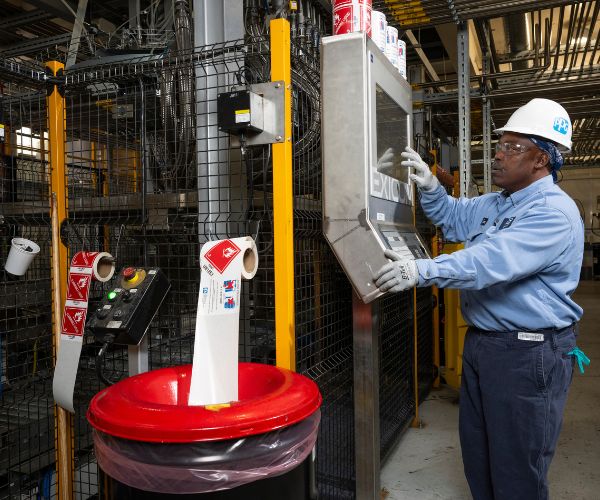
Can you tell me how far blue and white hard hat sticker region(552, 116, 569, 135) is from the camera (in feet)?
6.25

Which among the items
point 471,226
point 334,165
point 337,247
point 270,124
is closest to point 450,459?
point 471,226

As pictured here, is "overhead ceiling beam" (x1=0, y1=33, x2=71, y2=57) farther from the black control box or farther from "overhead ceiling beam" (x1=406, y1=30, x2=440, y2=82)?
the black control box

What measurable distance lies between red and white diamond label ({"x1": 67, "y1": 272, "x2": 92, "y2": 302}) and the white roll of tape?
73cm

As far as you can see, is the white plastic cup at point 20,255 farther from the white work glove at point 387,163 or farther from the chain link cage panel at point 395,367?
the chain link cage panel at point 395,367

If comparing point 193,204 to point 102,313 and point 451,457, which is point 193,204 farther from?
point 451,457

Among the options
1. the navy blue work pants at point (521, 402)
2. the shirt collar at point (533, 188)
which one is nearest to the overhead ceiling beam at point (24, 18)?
the shirt collar at point (533, 188)

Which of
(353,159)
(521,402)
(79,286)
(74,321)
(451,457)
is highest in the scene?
(353,159)

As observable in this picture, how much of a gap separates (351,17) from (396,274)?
0.89 m

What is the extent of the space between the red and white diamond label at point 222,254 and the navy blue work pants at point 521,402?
109 cm

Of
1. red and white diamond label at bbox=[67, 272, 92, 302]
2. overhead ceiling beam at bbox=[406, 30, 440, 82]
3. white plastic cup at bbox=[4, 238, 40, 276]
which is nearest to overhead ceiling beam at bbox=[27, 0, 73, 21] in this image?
white plastic cup at bbox=[4, 238, 40, 276]

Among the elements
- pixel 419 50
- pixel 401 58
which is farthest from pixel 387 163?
pixel 419 50

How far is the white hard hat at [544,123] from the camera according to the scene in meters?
1.89

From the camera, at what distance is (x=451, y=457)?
10.1 ft

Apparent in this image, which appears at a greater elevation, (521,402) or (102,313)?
(102,313)
